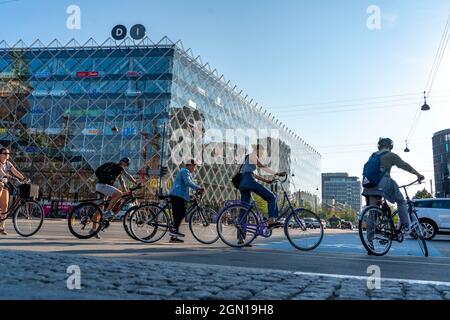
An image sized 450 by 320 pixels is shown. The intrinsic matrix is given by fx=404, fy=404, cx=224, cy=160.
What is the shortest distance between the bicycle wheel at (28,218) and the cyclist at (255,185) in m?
4.00

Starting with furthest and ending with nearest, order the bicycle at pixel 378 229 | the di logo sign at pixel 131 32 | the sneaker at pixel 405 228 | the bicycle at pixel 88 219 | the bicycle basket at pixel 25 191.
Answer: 1. the di logo sign at pixel 131 32
2. the bicycle basket at pixel 25 191
3. the bicycle at pixel 88 219
4. the sneaker at pixel 405 228
5. the bicycle at pixel 378 229

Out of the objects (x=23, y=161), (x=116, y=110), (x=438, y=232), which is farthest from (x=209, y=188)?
(x=438, y=232)

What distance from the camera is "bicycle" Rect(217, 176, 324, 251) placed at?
21.8 ft

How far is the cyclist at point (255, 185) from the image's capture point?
22.2ft

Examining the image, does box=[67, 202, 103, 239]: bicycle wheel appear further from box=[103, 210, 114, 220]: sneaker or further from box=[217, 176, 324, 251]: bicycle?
box=[217, 176, 324, 251]: bicycle

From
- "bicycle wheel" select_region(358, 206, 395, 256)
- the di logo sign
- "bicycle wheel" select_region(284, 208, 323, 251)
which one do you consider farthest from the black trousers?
the di logo sign

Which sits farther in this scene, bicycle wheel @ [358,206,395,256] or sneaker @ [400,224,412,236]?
sneaker @ [400,224,412,236]

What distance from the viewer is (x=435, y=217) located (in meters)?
14.5

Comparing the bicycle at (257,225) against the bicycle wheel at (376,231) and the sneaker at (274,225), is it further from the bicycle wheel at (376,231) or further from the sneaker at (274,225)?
the bicycle wheel at (376,231)

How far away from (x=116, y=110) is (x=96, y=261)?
4266cm

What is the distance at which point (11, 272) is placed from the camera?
338 centimetres

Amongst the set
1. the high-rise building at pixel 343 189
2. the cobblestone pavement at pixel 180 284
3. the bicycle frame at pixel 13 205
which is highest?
the high-rise building at pixel 343 189

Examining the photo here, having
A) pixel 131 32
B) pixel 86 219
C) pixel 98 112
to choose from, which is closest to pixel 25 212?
pixel 86 219

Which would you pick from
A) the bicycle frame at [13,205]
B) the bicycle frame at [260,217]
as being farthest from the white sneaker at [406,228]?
the bicycle frame at [13,205]
